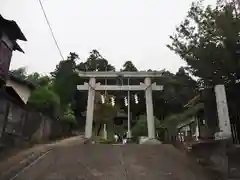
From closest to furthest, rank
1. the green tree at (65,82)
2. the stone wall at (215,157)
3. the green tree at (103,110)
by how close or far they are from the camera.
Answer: the stone wall at (215,157), the green tree at (103,110), the green tree at (65,82)

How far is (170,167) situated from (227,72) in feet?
14.1

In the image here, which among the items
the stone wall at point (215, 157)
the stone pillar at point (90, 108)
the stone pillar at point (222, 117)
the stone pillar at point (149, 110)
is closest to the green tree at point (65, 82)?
the stone pillar at point (90, 108)

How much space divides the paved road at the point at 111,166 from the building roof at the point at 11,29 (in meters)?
7.34

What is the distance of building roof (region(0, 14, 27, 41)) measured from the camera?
1637cm

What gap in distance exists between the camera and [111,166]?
11.5m

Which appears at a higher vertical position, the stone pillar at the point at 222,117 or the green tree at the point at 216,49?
the green tree at the point at 216,49

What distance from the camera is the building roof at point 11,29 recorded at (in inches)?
645

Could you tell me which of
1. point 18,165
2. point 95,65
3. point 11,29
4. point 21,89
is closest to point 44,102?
point 21,89

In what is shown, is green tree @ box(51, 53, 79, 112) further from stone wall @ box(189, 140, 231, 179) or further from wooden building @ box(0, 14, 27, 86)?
stone wall @ box(189, 140, 231, 179)

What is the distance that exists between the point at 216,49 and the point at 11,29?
11.5 meters

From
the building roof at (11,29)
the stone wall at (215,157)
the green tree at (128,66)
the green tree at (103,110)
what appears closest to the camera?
the stone wall at (215,157)

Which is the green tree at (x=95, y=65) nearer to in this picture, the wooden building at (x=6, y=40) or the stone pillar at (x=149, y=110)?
the stone pillar at (x=149, y=110)

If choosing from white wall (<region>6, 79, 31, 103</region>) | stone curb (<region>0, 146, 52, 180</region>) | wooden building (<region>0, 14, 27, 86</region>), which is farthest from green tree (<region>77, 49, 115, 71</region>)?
stone curb (<region>0, 146, 52, 180</region>)

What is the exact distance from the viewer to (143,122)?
27.4 metres
